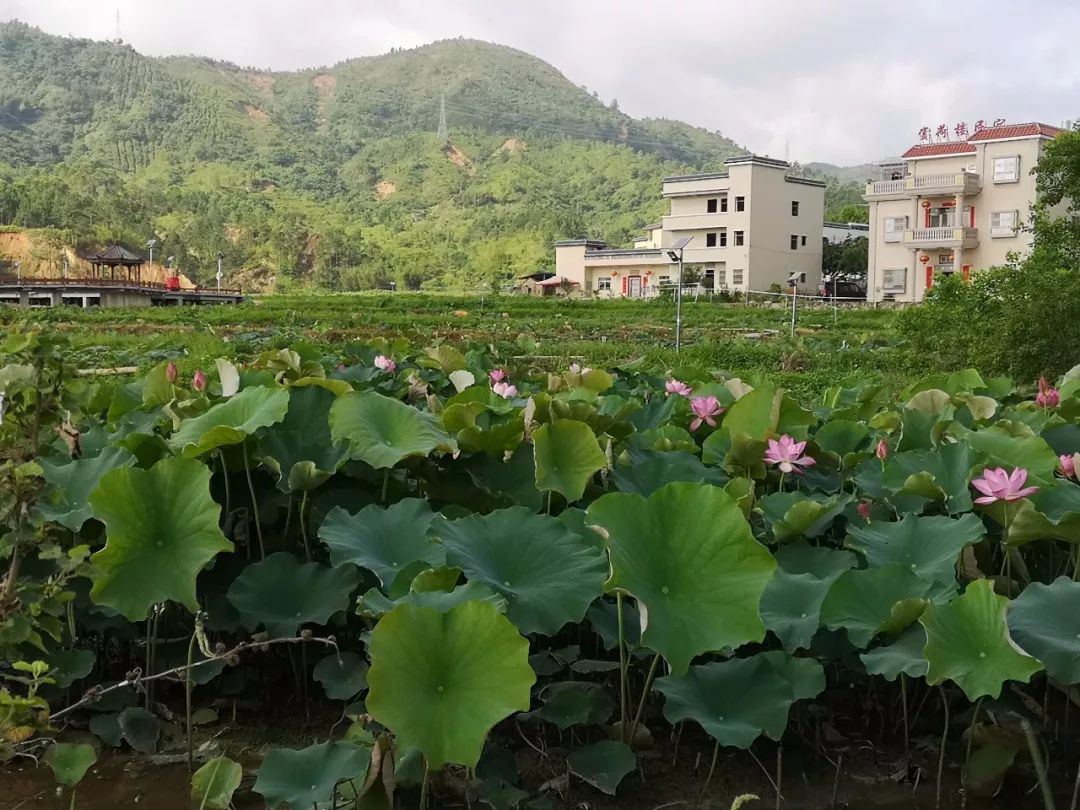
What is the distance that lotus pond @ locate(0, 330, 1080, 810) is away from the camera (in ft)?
4.91

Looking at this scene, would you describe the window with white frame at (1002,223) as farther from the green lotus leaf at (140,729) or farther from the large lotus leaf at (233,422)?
the green lotus leaf at (140,729)

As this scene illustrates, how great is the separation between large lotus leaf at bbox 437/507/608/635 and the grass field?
1333 mm

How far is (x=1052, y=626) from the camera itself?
1.54 m

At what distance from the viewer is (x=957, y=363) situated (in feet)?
31.4

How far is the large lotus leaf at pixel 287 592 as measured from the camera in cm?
186

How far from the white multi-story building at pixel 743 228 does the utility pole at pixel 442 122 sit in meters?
86.7

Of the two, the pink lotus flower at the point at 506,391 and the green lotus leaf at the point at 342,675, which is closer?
the green lotus leaf at the point at 342,675

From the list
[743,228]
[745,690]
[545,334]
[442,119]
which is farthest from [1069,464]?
[442,119]

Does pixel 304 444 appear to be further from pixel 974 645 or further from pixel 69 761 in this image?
pixel 974 645

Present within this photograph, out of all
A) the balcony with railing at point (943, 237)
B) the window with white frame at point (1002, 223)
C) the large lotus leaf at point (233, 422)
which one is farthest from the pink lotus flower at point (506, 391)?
the window with white frame at point (1002, 223)

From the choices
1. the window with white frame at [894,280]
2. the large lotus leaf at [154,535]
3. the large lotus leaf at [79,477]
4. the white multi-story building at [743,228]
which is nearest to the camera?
the large lotus leaf at [154,535]

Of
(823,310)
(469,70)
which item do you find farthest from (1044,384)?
(469,70)

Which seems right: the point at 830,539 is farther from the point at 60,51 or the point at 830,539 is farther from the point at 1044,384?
the point at 60,51

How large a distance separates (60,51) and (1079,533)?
561 feet
